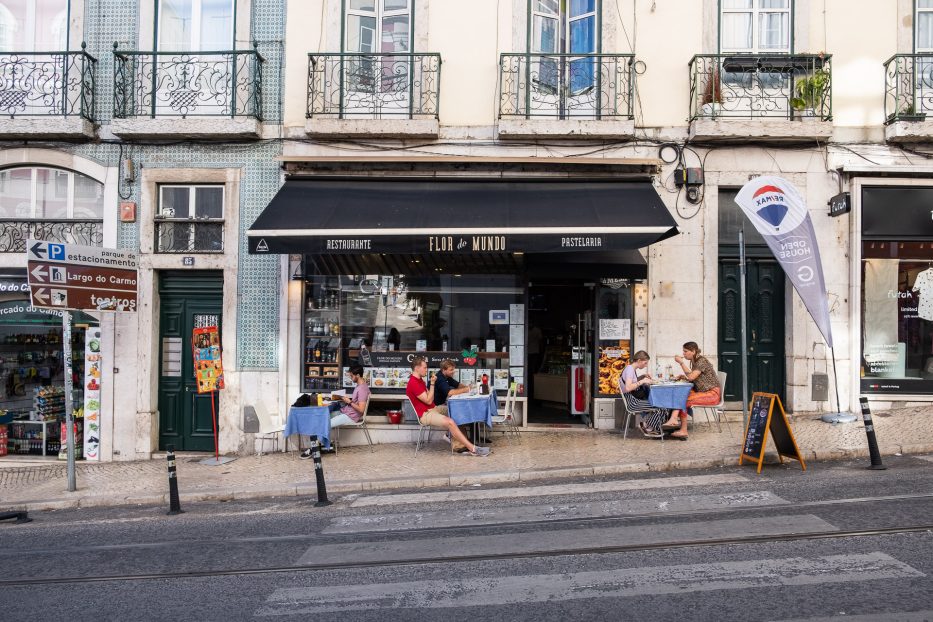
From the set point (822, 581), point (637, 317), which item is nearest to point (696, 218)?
point (637, 317)

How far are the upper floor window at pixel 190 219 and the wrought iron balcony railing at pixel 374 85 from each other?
2.11 meters

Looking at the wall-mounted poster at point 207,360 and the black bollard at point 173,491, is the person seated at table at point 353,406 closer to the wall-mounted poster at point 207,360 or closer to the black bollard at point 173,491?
the wall-mounted poster at point 207,360

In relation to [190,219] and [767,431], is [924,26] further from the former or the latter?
[190,219]

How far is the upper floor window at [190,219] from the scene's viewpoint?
1105cm

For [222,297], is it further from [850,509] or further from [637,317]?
[850,509]

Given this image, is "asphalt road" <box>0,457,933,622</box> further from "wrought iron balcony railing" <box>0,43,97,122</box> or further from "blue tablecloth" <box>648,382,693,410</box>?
"wrought iron balcony railing" <box>0,43,97,122</box>

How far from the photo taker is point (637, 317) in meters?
10.7

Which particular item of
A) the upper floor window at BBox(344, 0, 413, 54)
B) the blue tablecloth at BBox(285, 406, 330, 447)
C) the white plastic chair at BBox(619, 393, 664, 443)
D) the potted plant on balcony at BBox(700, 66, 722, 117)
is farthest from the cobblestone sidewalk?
the upper floor window at BBox(344, 0, 413, 54)

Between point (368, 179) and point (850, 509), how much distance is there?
25.2 feet

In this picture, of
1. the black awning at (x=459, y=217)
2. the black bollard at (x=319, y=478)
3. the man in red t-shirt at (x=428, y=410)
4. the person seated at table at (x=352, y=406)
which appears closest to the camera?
the black bollard at (x=319, y=478)

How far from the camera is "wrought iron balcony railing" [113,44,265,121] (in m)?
10.9

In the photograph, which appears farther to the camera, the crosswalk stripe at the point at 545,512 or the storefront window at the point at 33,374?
the storefront window at the point at 33,374

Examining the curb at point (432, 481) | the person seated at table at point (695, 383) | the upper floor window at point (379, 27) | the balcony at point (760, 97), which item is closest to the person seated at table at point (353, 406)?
the curb at point (432, 481)

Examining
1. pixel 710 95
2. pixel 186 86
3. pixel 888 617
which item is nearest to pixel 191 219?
pixel 186 86
